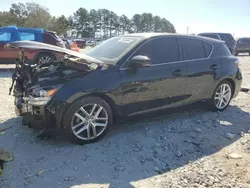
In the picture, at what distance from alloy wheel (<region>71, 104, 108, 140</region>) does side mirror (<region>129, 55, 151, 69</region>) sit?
0.82 meters

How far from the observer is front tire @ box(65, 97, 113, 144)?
12.3 feet

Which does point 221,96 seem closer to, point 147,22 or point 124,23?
point 124,23

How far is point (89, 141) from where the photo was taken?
12.9ft

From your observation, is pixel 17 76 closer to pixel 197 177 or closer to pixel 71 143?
pixel 71 143

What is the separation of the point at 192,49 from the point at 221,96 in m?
1.24

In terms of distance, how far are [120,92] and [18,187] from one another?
189 cm

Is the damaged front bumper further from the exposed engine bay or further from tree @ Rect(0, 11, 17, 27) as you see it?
tree @ Rect(0, 11, 17, 27)

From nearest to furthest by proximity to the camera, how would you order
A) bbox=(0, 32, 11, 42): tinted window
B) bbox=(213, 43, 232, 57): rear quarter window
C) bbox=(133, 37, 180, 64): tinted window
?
1. bbox=(133, 37, 180, 64): tinted window
2. bbox=(213, 43, 232, 57): rear quarter window
3. bbox=(0, 32, 11, 42): tinted window

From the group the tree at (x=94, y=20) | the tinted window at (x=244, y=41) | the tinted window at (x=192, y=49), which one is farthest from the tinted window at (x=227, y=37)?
the tree at (x=94, y=20)

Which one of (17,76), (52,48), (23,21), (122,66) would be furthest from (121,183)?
(23,21)

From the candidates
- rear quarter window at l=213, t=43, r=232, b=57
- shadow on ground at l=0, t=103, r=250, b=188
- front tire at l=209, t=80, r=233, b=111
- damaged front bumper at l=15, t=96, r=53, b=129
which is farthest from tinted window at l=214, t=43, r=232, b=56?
damaged front bumper at l=15, t=96, r=53, b=129

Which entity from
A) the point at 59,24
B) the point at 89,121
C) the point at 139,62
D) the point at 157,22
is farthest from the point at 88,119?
the point at 157,22

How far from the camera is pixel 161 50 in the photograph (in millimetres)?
4555

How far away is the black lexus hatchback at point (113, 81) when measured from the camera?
12.2 feet
